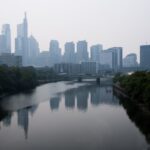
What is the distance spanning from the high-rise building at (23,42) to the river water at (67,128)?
Answer: 59961mm

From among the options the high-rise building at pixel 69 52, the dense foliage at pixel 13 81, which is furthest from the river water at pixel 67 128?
the high-rise building at pixel 69 52

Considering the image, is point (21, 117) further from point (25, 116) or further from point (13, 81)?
point (13, 81)

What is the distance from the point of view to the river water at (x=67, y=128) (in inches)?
295

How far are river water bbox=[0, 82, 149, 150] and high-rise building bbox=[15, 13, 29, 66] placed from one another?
197 feet

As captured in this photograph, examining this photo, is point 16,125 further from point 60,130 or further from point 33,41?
point 33,41

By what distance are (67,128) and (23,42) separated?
6939cm

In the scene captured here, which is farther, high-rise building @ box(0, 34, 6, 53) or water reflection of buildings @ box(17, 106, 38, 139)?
high-rise building @ box(0, 34, 6, 53)

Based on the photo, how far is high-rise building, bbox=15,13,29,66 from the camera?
7462 cm

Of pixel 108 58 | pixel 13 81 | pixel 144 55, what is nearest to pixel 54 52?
pixel 108 58

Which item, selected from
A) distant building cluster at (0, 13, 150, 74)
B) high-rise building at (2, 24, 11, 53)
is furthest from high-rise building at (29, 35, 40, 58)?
high-rise building at (2, 24, 11, 53)

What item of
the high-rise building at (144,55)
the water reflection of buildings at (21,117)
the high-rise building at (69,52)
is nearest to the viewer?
the water reflection of buildings at (21,117)

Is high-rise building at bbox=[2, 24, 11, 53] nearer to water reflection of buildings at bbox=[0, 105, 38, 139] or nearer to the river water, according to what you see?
water reflection of buildings at bbox=[0, 105, 38, 139]

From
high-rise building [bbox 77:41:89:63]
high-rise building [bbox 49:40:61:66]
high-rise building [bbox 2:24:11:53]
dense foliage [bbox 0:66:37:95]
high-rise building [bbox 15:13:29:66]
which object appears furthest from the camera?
high-rise building [bbox 2:24:11:53]

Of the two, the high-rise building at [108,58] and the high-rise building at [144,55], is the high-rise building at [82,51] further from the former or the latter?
the high-rise building at [144,55]
